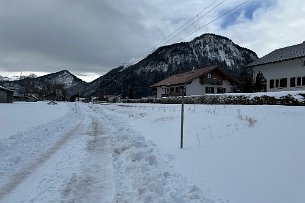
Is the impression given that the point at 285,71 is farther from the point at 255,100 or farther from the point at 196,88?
the point at 255,100

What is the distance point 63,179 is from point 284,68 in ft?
123

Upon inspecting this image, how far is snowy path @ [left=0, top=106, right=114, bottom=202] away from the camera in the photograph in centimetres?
611

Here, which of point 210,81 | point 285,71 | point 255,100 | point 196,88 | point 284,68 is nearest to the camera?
point 255,100

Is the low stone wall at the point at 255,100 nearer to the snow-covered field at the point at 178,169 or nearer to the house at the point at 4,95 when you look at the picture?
the snow-covered field at the point at 178,169

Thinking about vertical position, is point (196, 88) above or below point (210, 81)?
below

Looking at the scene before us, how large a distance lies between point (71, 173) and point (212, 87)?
52.4 m

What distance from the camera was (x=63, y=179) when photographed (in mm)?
7266

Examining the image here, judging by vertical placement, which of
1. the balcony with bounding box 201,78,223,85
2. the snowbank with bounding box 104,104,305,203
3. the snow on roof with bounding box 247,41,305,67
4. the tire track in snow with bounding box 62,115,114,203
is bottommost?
the tire track in snow with bounding box 62,115,114,203

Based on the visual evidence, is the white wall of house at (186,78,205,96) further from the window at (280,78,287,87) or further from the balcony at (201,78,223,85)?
the window at (280,78,287,87)

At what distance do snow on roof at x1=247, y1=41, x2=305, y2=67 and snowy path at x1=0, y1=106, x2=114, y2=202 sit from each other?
3295cm

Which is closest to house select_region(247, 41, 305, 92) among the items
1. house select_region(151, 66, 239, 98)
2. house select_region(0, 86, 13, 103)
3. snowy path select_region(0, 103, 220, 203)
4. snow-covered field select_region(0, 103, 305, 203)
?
house select_region(151, 66, 239, 98)

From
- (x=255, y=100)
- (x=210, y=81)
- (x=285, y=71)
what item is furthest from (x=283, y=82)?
(x=255, y=100)

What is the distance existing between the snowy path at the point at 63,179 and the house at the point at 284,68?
32809 mm

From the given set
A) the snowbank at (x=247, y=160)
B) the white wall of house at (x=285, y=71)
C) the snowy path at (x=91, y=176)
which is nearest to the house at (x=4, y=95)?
the white wall of house at (x=285, y=71)
